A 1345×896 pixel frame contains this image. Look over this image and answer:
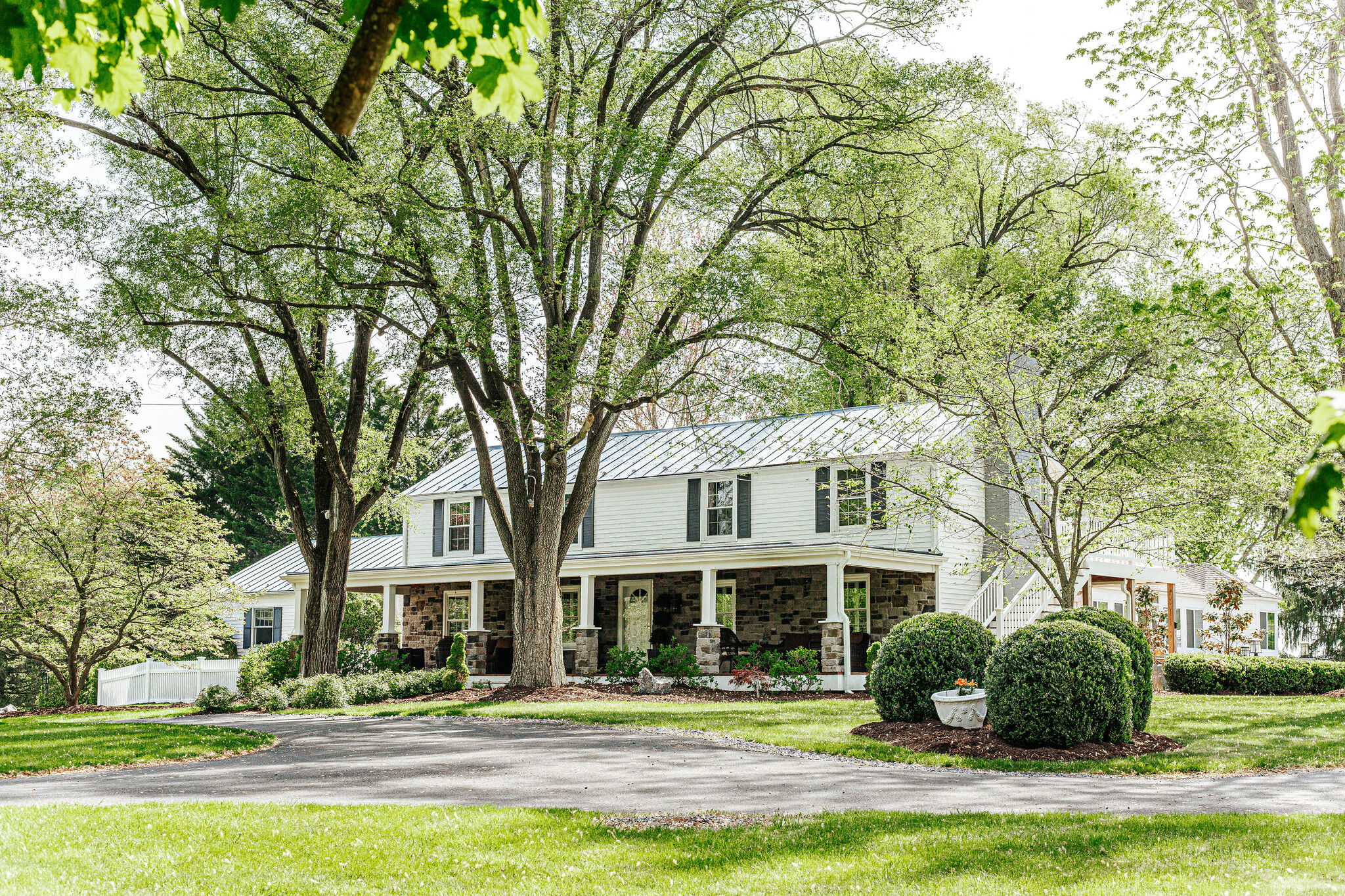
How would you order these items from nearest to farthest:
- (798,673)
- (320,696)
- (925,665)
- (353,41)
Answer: (353,41) < (925,665) < (320,696) < (798,673)

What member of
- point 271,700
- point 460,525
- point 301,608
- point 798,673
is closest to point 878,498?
point 798,673

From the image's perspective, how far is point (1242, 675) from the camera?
2161 cm

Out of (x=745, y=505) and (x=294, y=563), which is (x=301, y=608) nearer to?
(x=294, y=563)

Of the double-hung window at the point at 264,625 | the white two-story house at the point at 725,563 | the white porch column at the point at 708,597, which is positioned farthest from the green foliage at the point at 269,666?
the white porch column at the point at 708,597

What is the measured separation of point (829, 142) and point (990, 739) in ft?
33.4

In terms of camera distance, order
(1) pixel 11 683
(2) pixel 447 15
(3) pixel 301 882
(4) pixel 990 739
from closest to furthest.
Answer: (2) pixel 447 15
(3) pixel 301 882
(4) pixel 990 739
(1) pixel 11 683

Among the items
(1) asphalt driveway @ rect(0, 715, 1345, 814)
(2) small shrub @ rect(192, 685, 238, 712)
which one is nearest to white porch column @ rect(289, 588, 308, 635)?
(2) small shrub @ rect(192, 685, 238, 712)

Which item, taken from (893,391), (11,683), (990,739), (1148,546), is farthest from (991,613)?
(11,683)

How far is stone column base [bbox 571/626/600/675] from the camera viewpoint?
2498 cm

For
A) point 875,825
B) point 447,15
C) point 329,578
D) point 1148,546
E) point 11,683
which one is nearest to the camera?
point 447,15

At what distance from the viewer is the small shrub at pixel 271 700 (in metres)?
19.8

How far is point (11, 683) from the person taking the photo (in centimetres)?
3045

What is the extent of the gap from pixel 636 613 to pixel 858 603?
242 inches

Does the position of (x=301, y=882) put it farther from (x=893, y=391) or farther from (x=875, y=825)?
(x=893, y=391)
